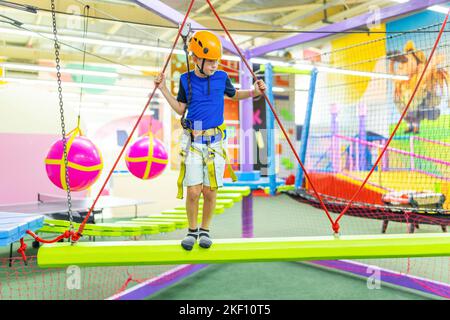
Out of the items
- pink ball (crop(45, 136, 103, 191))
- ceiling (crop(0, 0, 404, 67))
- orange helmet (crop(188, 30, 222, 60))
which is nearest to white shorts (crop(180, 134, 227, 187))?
orange helmet (crop(188, 30, 222, 60))

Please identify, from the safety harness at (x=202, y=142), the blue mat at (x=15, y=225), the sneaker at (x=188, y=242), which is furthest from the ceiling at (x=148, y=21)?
the sneaker at (x=188, y=242)

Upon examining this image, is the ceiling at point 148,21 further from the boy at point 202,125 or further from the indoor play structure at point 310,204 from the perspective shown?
the boy at point 202,125

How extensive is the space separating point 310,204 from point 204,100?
2786mm

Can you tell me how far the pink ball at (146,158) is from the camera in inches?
168

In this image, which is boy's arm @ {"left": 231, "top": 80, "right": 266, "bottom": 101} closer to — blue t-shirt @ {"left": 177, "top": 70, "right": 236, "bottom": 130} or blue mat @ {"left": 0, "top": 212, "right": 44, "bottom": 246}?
blue t-shirt @ {"left": 177, "top": 70, "right": 236, "bottom": 130}

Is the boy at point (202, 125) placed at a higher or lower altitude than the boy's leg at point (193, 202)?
higher

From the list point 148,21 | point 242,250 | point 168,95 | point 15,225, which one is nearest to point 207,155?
point 168,95

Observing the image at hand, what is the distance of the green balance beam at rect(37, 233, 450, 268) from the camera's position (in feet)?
6.96

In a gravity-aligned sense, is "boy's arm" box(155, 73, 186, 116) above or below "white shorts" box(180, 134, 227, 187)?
above

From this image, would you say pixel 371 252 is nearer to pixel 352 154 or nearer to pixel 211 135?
pixel 211 135

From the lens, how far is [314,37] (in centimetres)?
470

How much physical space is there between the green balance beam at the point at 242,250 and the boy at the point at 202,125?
6.3 inches
